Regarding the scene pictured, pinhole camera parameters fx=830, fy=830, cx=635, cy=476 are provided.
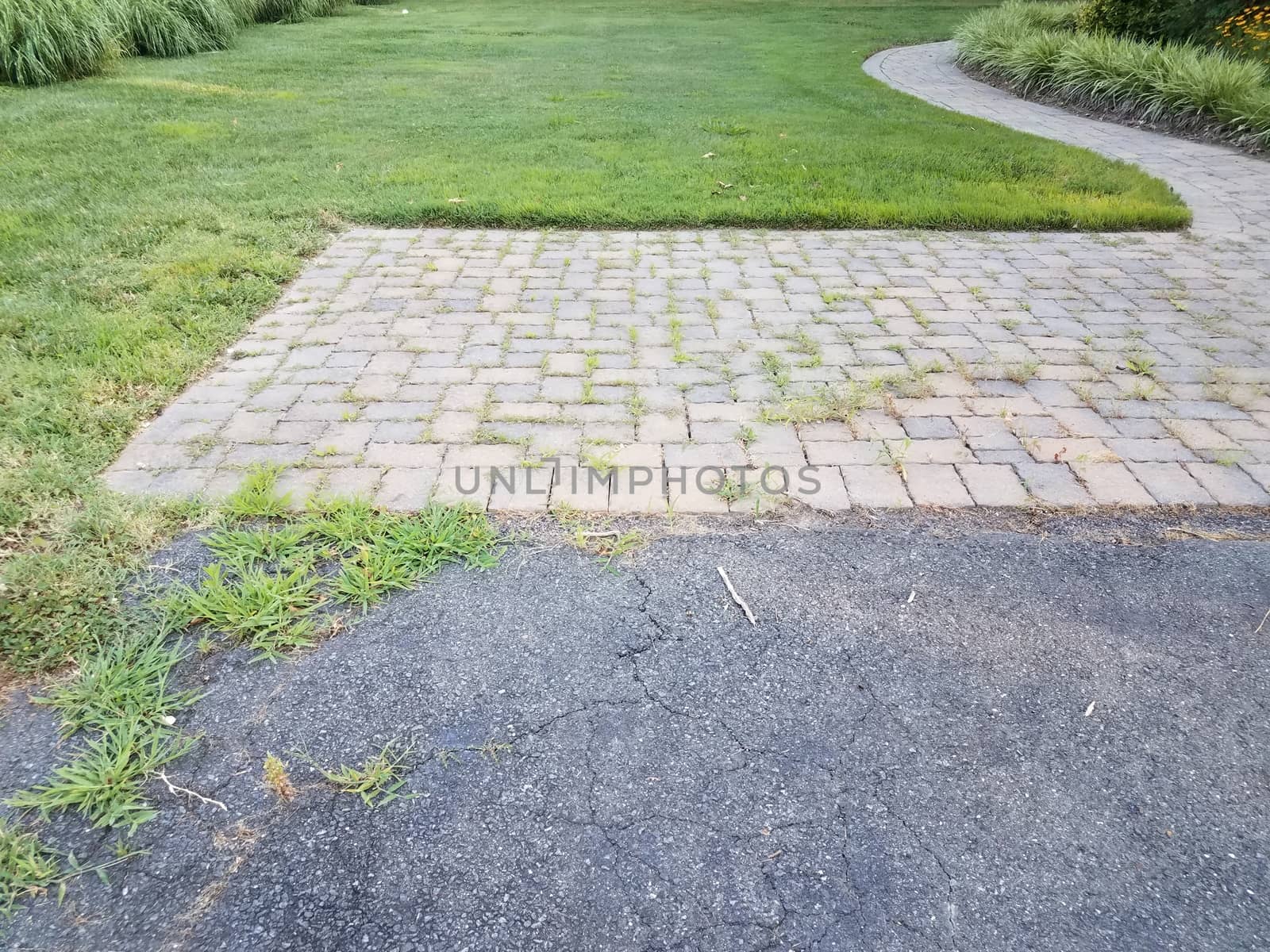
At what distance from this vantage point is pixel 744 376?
147 inches

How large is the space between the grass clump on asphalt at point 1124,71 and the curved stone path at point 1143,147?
0.87 feet

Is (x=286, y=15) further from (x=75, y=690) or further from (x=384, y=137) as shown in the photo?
(x=75, y=690)

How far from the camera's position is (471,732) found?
6.88 feet

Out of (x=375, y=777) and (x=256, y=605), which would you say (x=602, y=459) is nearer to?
(x=256, y=605)

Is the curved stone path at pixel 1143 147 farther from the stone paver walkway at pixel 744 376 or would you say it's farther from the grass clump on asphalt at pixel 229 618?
the grass clump on asphalt at pixel 229 618

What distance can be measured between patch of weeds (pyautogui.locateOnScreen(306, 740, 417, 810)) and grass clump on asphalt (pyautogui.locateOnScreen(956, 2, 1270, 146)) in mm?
8841

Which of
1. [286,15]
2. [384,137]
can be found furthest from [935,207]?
[286,15]

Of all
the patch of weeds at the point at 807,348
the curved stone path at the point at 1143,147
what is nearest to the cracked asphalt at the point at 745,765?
the patch of weeds at the point at 807,348

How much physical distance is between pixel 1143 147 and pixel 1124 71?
1.79 meters

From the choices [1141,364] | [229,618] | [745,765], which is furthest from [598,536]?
[1141,364]

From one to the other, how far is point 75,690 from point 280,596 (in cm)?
54

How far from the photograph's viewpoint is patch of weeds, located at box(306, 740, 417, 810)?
6.31 ft

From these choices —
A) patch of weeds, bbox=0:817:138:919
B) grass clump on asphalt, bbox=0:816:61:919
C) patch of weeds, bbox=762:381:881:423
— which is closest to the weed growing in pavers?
patch of weeds, bbox=762:381:881:423

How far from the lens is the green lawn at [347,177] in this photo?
12.3ft
